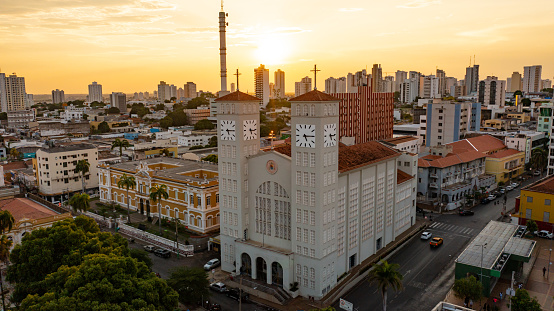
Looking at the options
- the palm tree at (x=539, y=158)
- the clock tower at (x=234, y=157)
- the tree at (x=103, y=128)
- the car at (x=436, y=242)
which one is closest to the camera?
the clock tower at (x=234, y=157)

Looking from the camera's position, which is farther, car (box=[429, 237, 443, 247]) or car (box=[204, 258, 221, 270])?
car (box=[429, 237, 443, 247])

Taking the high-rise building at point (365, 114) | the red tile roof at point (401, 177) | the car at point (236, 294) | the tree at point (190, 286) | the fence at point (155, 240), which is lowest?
the car at point (236, 294)

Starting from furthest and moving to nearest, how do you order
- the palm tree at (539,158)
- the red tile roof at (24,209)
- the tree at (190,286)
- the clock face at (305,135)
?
the palm tree at (539,158) < the red tile roof at (24,209) < the clock face at (305,135) < the tree at (190,286)

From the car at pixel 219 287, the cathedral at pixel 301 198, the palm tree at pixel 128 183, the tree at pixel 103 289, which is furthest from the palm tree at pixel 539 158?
the tree at pixel 103 289

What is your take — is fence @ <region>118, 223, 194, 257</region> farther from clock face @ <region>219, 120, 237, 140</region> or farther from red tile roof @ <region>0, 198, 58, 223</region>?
clock face @ <region>219, 120, 237, 140</region>

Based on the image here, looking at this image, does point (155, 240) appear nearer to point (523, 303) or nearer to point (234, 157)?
point (234, 157)

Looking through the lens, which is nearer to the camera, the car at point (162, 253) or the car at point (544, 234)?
the car at point (162, 253)

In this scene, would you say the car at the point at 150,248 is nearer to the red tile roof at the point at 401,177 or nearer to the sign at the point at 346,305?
the sign at the point at 346,305

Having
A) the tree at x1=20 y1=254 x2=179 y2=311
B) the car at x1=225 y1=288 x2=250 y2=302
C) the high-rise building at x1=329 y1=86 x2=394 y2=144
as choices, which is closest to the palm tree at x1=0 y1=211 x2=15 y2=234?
the tree at x1=20 y1=254 x2=179 y2=311

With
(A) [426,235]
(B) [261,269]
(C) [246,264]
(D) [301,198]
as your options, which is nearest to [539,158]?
(A) [426,235]
